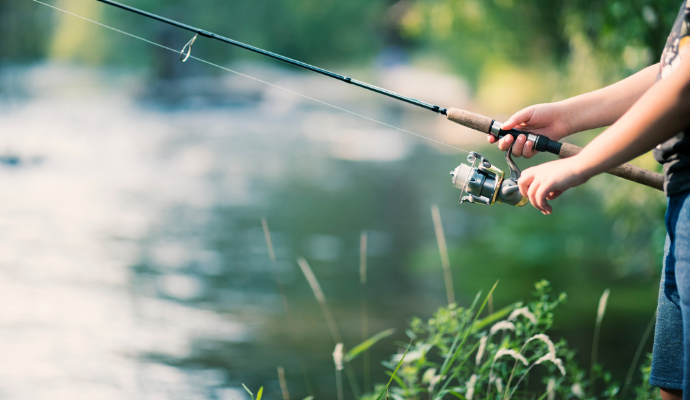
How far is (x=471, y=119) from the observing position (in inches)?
70.7

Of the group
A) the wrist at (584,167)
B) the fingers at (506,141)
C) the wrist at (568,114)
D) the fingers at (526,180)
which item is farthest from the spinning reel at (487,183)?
the wrist at (584,167)

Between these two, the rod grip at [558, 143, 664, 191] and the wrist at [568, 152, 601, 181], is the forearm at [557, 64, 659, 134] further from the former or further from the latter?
the wrist at [568, 152, 601, 181]

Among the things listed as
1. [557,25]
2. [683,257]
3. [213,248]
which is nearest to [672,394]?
[683,257]

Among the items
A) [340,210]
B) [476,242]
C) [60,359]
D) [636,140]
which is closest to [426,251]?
[476,242]

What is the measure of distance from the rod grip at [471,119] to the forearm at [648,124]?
1.74 feet

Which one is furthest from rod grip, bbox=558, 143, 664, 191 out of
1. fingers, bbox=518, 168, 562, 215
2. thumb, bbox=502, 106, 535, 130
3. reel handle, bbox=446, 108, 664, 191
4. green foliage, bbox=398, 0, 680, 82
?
green foliage, bbox=398, 0, 680, 82

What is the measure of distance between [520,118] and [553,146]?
0.10m

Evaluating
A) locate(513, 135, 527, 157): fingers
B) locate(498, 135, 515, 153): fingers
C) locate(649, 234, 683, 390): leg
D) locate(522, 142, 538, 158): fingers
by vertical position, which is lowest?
locate(649, 234, 683, 390): leg

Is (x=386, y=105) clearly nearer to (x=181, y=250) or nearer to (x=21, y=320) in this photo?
(x=181, y=250)

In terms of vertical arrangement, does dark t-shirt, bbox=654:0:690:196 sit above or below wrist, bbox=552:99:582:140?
below

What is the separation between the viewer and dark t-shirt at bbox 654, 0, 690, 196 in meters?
1.20

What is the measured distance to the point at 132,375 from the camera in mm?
3475

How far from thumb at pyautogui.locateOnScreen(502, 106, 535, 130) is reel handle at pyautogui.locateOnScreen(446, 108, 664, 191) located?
28 millimetres

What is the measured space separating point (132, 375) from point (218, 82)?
14.0 meters
